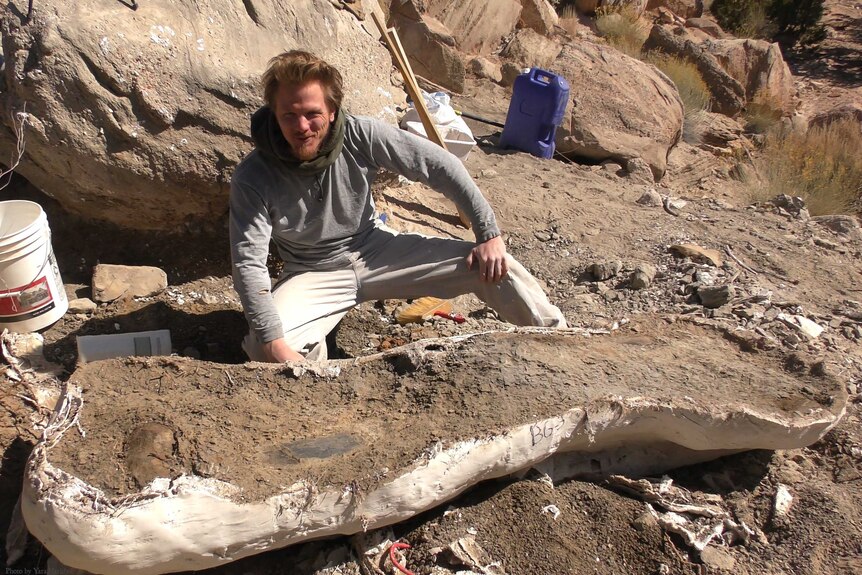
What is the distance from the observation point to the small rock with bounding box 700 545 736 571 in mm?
2195

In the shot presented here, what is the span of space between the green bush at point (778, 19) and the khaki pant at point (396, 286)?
38.2ft

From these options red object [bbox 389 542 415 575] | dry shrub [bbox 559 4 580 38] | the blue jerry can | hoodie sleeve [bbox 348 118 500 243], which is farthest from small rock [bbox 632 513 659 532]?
dry shrub [bbox 559 4 580 38]

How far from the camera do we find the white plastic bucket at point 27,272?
2689 mm

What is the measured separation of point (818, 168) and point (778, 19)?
7.34m

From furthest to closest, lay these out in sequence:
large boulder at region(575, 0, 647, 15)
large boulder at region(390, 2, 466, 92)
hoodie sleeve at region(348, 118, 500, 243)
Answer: large boulder at region(575, 0, 647, 15), large boulder at region(390, 2, 466, 92), hoodie sleeve at region(348, 118, 500, 243)

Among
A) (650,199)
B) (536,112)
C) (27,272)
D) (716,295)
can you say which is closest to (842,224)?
(650,199)

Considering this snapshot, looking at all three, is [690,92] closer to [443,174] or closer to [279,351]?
[443,174]

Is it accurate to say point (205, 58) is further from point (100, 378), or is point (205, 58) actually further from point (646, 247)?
point (646, 247)

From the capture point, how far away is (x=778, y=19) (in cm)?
1223

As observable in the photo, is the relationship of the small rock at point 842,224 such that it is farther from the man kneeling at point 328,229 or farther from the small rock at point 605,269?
the man kneeling at point 328,229

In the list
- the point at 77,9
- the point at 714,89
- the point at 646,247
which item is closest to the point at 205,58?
the point at 77,9

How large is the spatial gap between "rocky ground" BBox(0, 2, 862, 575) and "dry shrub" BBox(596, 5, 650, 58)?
193 inches

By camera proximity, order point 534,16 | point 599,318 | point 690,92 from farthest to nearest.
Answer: point 534,16
point 690,92
point 599,318

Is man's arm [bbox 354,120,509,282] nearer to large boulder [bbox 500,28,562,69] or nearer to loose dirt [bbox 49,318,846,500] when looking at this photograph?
loose dirt [bbox 49,318,846,500]
